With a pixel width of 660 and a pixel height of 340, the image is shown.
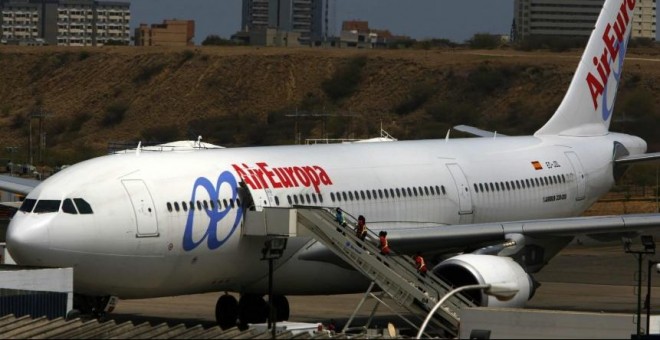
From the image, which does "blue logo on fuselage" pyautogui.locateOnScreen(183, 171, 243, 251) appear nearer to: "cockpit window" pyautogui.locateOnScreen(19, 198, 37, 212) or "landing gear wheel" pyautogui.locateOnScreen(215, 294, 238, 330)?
"cockpit window" pyautogui.locateOnScreen(19, 198, 37, 212)

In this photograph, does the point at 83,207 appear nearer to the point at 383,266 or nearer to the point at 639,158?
the point at 383,266

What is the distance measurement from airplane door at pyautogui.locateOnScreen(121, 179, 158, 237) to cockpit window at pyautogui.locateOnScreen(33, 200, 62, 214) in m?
1.57

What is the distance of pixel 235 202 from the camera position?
1501 inches

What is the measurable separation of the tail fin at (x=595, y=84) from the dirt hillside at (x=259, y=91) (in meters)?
55.7

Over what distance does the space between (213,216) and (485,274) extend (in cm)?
657

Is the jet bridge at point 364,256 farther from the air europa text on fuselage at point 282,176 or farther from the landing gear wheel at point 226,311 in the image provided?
the landing gear wheel at point 226,311

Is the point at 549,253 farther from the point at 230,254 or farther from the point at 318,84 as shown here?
the point at 318,84

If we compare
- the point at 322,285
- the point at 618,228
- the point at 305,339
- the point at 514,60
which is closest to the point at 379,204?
the point at 322,285

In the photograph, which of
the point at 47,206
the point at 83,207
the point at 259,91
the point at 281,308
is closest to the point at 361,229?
the point at 281,308

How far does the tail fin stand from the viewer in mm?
53344

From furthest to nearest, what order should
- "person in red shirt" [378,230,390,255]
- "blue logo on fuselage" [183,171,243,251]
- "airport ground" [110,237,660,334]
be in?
"airport ground" [110,237,660,334], "person in red shirt" [378,230,390,255], "blue logo on fuselage" [183,171,243,251]

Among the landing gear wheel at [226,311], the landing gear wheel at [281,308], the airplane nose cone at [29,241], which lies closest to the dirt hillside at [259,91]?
the landing gear wheel at [281,308]

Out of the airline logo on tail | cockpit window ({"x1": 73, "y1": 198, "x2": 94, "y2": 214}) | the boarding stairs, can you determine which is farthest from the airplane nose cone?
the airline logo on tail

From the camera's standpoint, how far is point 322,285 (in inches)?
1588
